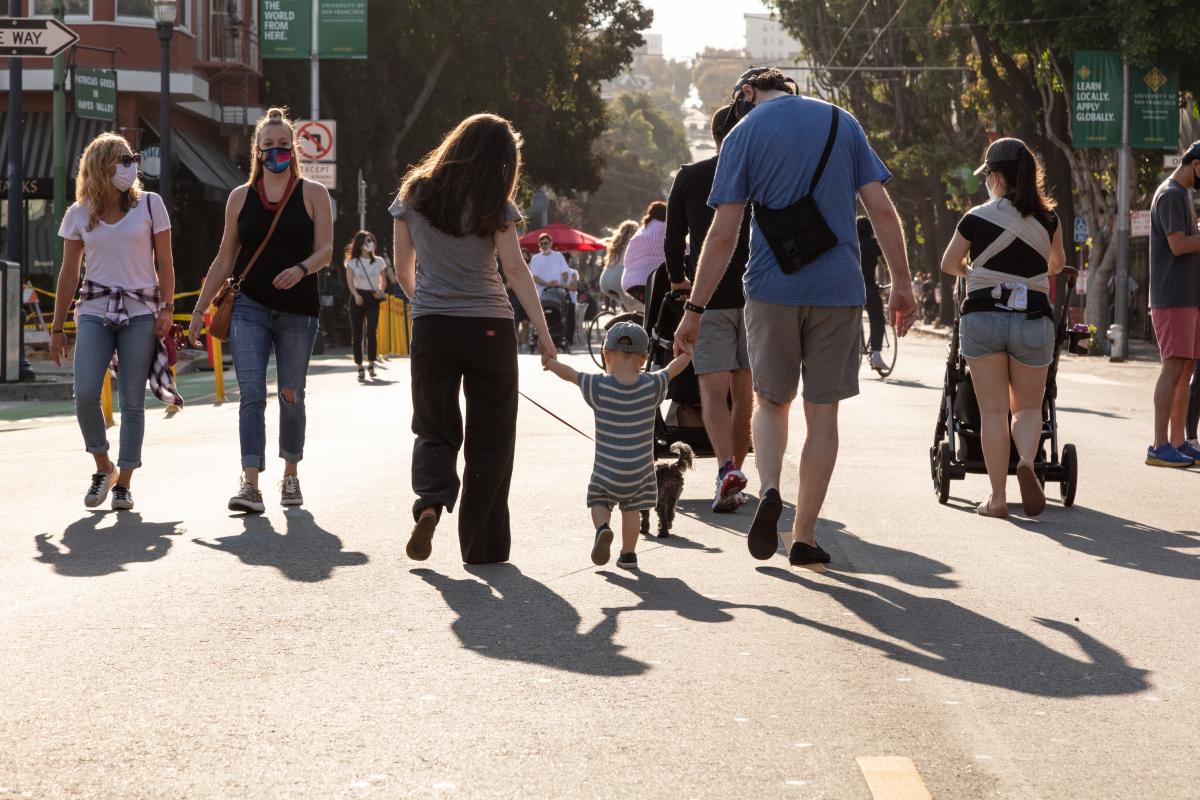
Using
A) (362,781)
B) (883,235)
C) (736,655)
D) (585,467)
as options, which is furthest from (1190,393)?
(362,781)

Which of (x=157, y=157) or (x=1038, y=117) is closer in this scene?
(x=157, y=157)

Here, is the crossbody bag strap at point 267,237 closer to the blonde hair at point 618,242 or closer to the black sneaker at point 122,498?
the black sneaker at point 122,498

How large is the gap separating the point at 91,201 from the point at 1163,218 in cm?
639

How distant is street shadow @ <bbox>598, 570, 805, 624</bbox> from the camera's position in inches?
248

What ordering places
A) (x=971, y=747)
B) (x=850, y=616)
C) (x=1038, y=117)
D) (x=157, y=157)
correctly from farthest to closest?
(x=1038, y=117), (x=157, y=157), (x=850, y=616), (x=971, y=747)

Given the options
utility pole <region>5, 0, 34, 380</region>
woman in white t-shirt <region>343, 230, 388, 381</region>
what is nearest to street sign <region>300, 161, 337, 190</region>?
utility pole <region>5, 0, 34, 380</region>

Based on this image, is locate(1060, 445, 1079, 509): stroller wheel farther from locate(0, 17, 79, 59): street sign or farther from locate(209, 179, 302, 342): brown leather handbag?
locate(0, 17, 79, 59): street sign

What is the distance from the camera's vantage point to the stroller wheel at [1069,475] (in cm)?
962

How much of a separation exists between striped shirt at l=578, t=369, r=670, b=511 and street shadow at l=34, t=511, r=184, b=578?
1.91 meters

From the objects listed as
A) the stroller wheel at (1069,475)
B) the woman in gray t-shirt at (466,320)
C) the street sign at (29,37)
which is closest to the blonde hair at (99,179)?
the woman in gray t-shirt at (466,320)

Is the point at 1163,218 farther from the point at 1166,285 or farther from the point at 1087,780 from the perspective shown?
the point at 1087,780

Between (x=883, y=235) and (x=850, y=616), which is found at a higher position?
(x=883, y=235)

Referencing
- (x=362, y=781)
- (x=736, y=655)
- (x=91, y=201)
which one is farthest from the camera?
(x=91, y=201)

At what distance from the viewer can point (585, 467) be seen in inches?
448
